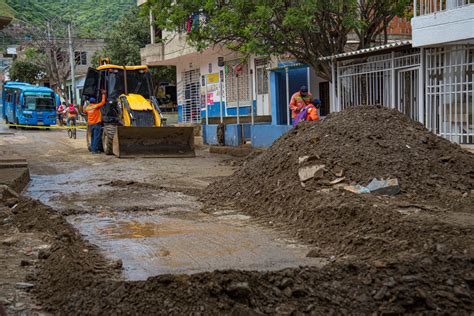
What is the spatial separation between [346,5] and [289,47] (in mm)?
2031

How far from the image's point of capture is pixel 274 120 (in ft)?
73.7

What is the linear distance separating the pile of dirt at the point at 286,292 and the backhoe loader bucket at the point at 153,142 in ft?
40.3

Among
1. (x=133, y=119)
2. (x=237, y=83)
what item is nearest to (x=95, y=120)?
(x=133, y=119)

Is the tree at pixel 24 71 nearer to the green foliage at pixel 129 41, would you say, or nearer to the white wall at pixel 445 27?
the green foliage at pixel 129 41

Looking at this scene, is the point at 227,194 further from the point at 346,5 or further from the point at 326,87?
the point at 326,87

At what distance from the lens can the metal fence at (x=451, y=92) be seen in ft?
42.0

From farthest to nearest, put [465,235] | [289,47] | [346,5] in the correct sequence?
[289,47]
[346,5]
[465,235]

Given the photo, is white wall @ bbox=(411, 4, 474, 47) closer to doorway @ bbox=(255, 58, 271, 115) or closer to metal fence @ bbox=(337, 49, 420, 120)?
metal fence @ bbox=(337, 49, 420, 120)

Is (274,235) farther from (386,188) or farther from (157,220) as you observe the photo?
(157,220)

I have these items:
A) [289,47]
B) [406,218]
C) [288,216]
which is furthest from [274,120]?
[406,218]

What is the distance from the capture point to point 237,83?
87.2 ft

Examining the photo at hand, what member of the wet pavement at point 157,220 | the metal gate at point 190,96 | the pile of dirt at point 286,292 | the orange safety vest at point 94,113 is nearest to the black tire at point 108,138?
the orange safety vest at point 94,113

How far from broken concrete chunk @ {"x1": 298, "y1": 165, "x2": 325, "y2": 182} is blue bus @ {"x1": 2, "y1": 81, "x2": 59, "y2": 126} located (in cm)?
3140

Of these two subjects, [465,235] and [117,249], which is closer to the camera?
[465,235]
